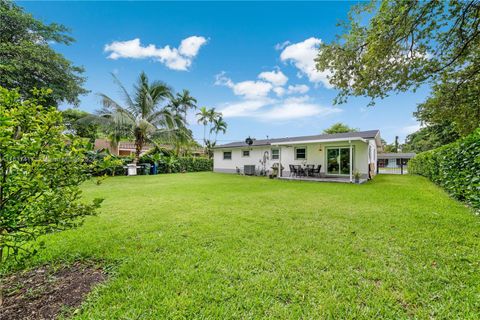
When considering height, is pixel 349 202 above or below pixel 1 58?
below

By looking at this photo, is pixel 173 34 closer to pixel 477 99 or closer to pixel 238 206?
pixel 238 206

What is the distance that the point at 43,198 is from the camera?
2.11m

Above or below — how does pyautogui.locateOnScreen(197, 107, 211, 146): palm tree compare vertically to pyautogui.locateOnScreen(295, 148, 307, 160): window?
above

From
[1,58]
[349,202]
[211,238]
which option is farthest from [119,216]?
[1,58]

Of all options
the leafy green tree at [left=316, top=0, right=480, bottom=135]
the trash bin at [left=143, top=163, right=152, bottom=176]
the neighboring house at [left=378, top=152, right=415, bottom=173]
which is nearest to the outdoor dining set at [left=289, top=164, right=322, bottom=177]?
the leafy green tree at [left=316, top=0, right=480, bottom=135]

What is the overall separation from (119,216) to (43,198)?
3.21 meters

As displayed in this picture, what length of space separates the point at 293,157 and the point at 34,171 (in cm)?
1479

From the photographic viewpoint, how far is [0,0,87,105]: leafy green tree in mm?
12023

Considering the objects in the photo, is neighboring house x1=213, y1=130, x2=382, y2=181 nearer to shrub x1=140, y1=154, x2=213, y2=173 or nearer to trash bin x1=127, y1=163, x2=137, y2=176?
shrub x1=140, y1=154, x2=213, y2=173

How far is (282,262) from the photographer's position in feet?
9.34

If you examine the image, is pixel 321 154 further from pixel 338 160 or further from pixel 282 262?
pixel 282 262

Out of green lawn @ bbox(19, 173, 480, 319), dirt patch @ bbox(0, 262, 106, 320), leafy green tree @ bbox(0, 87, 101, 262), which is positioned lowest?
dirt patch @ bbox(0, 262, 106, 320)

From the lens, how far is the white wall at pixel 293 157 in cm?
1288

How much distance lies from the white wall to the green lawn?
7980 mm
